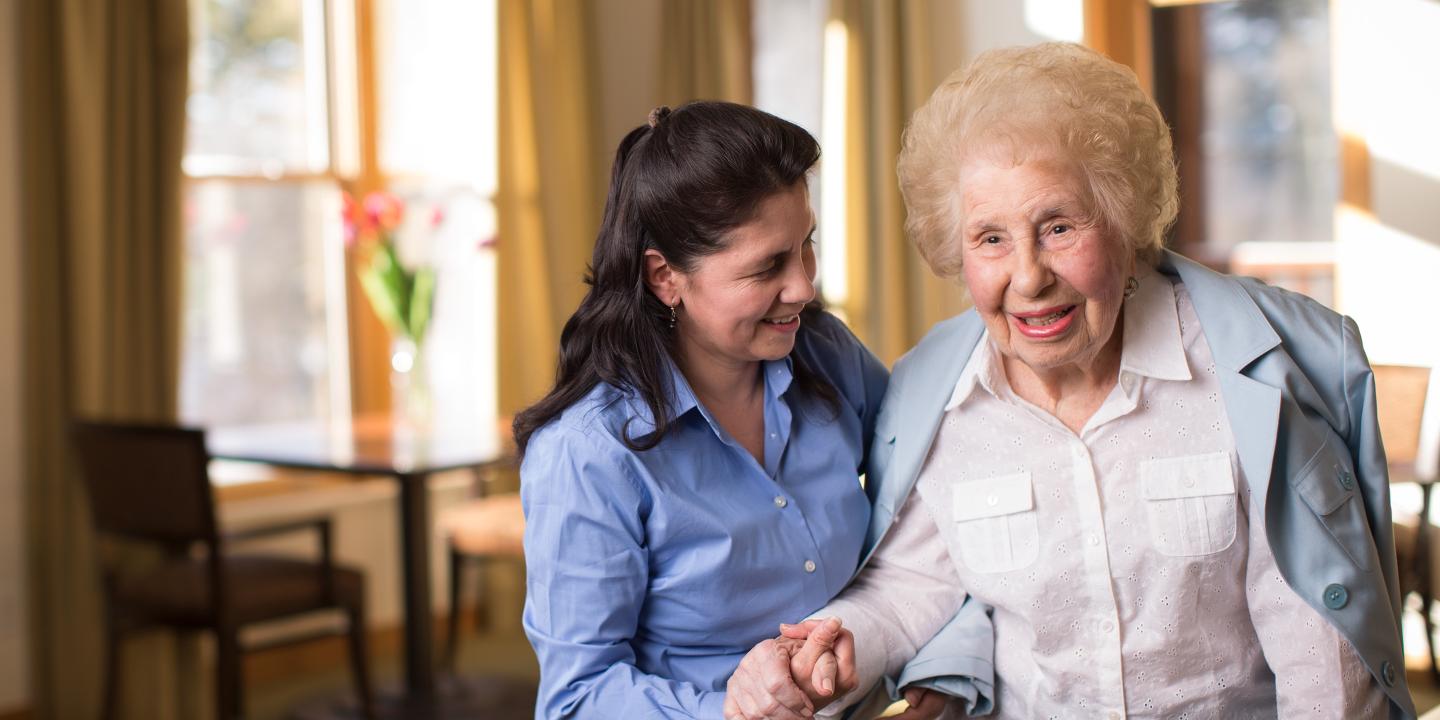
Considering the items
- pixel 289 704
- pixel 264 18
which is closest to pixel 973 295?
pixel 289 704

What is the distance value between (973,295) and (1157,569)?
14.9 inches

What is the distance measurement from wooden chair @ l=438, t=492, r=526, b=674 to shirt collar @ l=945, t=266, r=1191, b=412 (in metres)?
2.75

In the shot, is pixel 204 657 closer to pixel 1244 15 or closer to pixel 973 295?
pixel 973 295

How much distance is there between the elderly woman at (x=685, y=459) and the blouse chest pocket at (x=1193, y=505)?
Answer: 280 millimetres

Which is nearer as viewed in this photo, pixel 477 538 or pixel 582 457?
pixel 582 457

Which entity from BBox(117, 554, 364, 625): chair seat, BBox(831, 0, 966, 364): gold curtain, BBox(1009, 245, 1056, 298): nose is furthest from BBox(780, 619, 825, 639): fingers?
BBox(831, 0, 966, 364): gold curtain

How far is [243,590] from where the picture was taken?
377 centimetres

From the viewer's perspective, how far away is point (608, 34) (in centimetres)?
596

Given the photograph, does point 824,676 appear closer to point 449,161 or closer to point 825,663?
point 825,663

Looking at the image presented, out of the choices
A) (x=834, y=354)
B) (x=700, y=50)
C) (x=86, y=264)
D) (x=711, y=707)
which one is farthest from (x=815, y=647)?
(x=700, y=50)

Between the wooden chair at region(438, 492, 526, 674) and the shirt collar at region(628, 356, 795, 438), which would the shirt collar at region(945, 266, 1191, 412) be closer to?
the shirt collar at region(628, 356, 795, 438)

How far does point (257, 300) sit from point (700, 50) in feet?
7.10

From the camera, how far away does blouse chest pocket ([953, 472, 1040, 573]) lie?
1693 mm

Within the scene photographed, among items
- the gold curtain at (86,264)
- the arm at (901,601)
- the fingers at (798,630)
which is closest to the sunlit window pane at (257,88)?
the gold curtain at (86,264)
